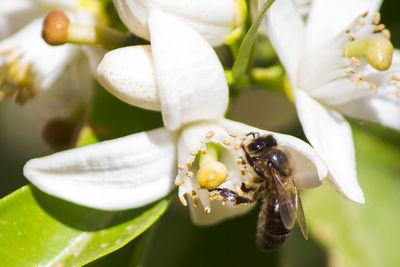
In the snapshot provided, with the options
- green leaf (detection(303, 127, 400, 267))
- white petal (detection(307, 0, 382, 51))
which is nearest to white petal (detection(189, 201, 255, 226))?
white petal (detection(307, 0, 382, 51))

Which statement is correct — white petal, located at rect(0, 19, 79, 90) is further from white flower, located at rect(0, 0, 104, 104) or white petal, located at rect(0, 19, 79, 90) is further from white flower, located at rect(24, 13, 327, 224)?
white flower, located at rect(24, 13, 327, 224)

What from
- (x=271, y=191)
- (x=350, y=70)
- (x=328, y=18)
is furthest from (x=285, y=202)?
(x=328, y=18)

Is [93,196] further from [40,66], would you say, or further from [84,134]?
[40,66]

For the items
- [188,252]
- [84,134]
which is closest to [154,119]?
[84,134]

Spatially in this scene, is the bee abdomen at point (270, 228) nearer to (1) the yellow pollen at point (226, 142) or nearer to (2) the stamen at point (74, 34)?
(1) the yellow pollen at point (226, 142)

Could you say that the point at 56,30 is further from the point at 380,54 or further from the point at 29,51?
the point at 380,54
